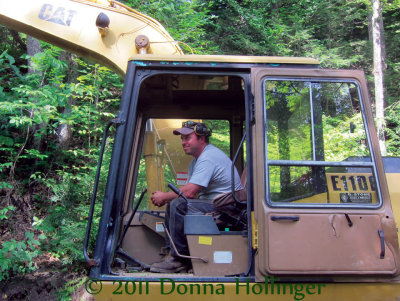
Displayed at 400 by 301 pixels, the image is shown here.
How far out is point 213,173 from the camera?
3.21m

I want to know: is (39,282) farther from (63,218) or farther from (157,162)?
(157,162)

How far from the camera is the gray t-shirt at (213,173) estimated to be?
3139mm

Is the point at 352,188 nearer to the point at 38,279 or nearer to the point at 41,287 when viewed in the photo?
the point at 41,287

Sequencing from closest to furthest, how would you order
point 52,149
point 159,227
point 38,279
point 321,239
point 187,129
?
point 321,239, point 187,129, point 159,227, point 38,279, point 52,149

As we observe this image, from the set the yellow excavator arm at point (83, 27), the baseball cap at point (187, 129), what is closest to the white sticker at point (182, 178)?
the baseball cap at point (187, 129)

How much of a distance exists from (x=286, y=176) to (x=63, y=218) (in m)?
4.75

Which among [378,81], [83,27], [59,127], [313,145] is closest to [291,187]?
[313,145]

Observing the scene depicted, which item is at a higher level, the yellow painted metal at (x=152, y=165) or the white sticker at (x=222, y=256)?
the yellow painted metal at (x=152, y=165)

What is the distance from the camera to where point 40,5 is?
360 cm

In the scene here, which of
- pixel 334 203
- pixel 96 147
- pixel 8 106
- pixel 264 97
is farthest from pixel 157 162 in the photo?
pixel 96 147

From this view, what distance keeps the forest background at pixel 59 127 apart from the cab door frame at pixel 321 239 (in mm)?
4101

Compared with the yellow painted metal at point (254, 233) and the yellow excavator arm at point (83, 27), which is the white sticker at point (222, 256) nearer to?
the yellow painted metal at point (254, 233)

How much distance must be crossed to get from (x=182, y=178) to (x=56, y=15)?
1931 millimetres

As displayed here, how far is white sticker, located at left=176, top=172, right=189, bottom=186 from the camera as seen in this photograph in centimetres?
396
